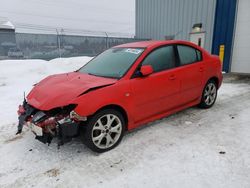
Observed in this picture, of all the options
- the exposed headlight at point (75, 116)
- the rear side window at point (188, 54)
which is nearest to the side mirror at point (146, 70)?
the rear side window at point (188, 54)

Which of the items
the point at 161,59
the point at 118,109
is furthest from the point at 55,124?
the point at 161,59

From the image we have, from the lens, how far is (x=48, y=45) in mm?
13008

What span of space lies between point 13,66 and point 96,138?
26.8ft

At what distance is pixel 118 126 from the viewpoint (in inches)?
131

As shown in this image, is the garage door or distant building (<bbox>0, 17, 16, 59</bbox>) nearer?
the garage door

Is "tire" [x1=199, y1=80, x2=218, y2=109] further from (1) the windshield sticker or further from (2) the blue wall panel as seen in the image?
(2) the blue wall panel

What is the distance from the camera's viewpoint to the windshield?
361 centimetres

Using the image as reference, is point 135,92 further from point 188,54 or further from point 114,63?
point 188,54

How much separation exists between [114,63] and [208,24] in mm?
9311

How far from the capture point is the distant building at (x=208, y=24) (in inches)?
372

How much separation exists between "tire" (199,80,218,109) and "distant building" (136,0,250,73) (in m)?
5.75

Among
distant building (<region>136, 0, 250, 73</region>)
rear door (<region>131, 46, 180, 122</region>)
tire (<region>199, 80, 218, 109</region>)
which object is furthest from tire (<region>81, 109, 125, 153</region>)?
distant building (<region>136, 0, 250, 73</region>)

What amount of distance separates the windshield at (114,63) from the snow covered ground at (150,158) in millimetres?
1146

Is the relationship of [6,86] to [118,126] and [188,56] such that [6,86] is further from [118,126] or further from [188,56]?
[188,56]
